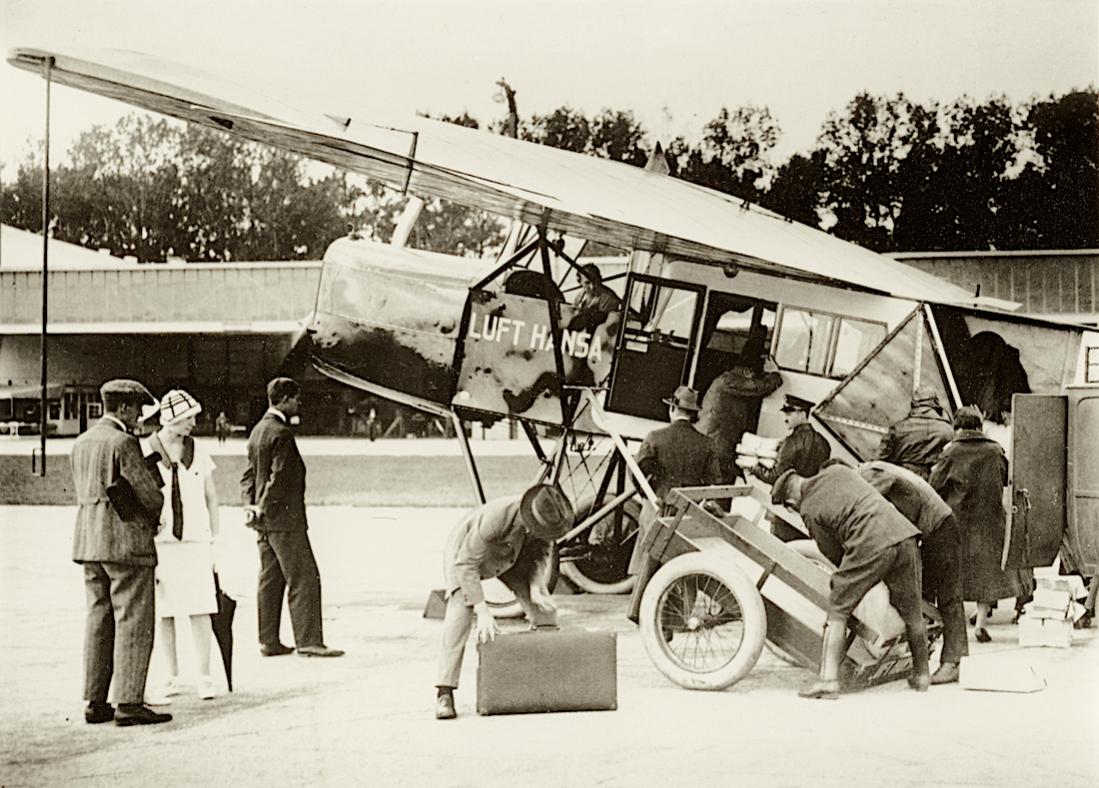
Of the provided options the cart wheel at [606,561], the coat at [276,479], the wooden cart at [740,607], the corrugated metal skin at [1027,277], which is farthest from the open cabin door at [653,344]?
the corrugated metal skin at [1027,277]

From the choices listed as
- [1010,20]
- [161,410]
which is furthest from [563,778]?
[1010,20]

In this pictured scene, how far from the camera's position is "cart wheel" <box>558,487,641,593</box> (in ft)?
35.7

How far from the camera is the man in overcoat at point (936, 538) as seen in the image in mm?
7305

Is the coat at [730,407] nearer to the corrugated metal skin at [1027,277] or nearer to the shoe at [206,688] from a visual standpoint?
the shoe at [206,688]

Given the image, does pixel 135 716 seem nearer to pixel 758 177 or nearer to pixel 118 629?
pixel 118 629

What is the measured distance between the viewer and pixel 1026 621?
8.42 m

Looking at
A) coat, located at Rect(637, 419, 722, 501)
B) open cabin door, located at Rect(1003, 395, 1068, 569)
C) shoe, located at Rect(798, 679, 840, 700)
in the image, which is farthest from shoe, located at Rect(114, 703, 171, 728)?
open cabin door, located at Rect(1003, 395, 1068, 569)

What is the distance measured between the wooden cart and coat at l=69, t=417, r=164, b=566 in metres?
2.97

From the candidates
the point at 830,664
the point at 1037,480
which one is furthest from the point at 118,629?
the point at 1037,480

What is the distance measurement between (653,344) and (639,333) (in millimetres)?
150

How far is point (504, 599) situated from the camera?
385 inches

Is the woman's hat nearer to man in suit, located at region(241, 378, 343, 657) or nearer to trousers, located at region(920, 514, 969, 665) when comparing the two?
man in suit, located at region(241, 378, 343, 657)

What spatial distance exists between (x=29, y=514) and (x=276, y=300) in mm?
5572

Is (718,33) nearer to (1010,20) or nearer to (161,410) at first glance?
(1010,20)
